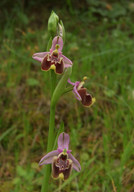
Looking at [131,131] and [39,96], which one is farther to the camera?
[39,96]

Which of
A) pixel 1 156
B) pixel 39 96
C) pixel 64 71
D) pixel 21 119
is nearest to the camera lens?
pixel 64 71

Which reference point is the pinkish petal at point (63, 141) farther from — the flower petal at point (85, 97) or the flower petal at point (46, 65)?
the flower petal at point (46, 65)

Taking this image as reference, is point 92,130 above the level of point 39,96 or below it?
below

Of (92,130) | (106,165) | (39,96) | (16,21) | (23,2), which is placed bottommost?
(106,165)

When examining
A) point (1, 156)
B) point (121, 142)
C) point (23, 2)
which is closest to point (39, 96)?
point (1, 156)

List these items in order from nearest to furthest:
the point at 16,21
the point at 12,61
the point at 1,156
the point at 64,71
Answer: the point at 64,71 → the point at 1,156 → the point at 12,61 → the point at 16,21

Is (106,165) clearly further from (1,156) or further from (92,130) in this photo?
(1,156)
